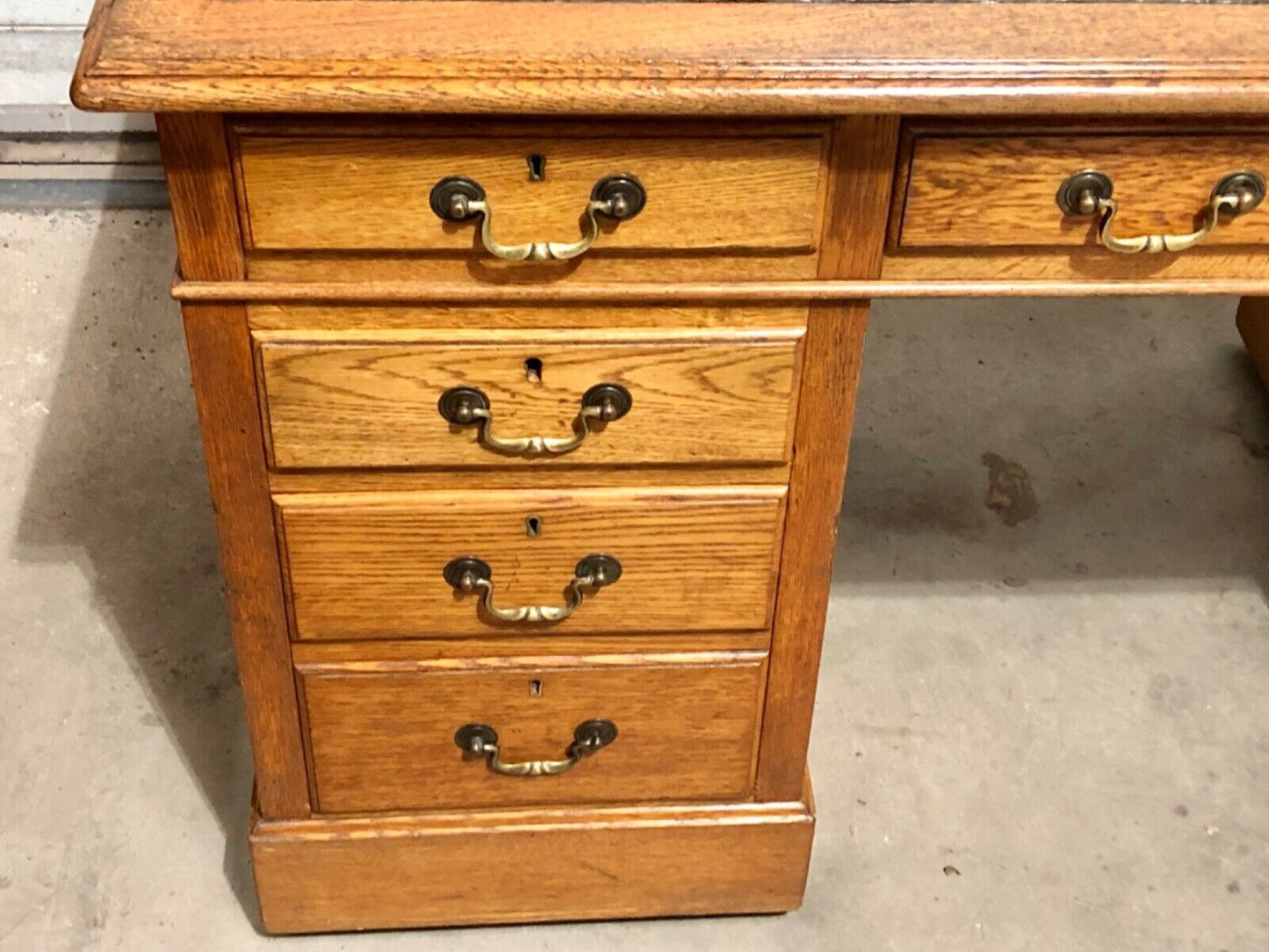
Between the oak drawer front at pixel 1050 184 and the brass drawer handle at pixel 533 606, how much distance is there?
351 mm

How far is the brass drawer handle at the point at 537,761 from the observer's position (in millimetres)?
1236

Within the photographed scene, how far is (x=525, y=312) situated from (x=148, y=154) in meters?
1.25

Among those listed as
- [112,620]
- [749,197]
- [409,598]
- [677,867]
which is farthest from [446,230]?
[112,620]

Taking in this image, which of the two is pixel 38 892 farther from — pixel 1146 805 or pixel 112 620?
pixel 1146 805

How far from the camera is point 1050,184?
945mm

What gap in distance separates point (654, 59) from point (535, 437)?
30 centimetres

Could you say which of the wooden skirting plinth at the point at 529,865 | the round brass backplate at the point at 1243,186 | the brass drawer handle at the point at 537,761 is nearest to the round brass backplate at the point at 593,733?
the brass drawer handle at the point at 537,761

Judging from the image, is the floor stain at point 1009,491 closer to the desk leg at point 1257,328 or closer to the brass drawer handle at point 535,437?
the desk leg at point 1257,328

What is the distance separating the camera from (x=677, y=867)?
135 centimetres

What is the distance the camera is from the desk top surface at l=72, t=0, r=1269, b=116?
849 millimetres

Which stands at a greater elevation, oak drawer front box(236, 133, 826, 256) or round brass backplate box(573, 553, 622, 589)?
oak drawer front box(236, 133, 826, 256)

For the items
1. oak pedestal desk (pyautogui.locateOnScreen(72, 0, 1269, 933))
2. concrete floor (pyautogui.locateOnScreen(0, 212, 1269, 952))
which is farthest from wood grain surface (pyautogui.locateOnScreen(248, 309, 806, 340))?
concrete floor (pyautogui.locateOnScreen(0, 212, 1269, 952))

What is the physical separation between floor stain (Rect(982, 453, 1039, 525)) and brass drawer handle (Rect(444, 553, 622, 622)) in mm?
912

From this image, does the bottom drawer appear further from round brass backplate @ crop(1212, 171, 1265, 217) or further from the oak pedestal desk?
round brass backplate @ crop(1212, 171, 1265, 217)
